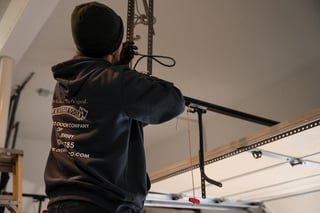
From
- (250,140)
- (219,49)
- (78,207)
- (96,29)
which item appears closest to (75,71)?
(96,29)

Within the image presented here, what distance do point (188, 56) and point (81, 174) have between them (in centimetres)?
239

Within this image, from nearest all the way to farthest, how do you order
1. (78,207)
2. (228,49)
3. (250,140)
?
(78,207), (250,140), (228,49)

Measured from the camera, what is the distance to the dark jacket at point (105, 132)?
0.92m

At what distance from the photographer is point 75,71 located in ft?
3.46

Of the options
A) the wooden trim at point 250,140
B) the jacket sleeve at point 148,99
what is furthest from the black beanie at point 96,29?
the wooden trim at point 250,140

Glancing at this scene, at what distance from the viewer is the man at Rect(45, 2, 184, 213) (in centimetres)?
92

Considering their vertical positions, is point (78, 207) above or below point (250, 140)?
below

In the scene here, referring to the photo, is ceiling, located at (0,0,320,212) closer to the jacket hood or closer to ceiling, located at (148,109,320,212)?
ceiling, located at (148,109,320,212)

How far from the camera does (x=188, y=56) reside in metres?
3.21

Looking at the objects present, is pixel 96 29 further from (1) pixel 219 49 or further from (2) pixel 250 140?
(1) pixel 219 49

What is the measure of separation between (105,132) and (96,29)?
280mm

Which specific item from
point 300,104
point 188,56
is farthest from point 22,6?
point 300,104

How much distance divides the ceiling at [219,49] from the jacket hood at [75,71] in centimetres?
150

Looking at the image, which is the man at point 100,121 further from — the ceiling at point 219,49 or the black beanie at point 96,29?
the ceiling at point 219,49
